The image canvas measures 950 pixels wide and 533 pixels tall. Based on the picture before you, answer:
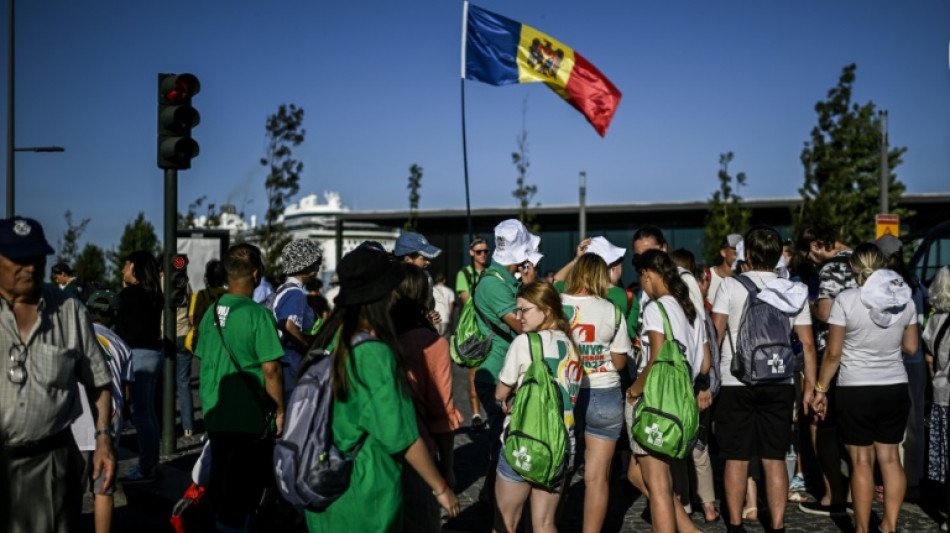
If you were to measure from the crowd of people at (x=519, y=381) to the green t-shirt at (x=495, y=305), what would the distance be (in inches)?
0.5

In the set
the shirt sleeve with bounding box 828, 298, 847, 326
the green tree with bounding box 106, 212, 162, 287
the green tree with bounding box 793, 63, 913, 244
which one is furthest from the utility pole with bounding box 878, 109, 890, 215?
the green tree with bounding box 106, 212, 162, 287

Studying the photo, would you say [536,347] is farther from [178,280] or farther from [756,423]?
[178,280]

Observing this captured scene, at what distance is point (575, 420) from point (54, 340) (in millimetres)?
2971

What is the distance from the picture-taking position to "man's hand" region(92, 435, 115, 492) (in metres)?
4.22

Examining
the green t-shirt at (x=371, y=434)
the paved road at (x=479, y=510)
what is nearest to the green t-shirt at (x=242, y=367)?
the paved road at (x=479, y=510)

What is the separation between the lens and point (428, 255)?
7.04 meters

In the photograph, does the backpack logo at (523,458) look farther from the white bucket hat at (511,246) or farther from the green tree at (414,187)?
the green tree at (414,187)

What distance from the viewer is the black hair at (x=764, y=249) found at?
6207mm

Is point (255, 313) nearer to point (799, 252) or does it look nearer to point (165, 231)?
point (165, 231)

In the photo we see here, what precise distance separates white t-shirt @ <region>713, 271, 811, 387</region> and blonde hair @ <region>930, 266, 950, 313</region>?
995 mm

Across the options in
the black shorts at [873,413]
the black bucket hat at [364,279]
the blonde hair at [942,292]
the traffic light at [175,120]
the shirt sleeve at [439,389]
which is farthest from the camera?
the traffic light at [175,120]

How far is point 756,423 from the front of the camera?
241 inches

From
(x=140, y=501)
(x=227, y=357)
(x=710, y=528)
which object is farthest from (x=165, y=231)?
(x=710, y=528)

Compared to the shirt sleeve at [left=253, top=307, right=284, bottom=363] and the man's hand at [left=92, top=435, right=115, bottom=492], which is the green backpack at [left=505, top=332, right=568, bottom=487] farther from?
the man's hand at [left=92, top=435, right=115, bottom=492]
